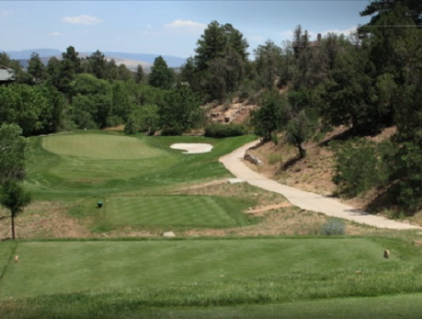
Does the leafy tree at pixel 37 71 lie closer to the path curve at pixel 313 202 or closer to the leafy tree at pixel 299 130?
the path curve at pixel 313 202

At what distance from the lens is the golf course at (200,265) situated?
729 centimetres

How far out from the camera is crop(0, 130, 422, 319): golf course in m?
7.29

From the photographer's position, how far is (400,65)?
3269 cm

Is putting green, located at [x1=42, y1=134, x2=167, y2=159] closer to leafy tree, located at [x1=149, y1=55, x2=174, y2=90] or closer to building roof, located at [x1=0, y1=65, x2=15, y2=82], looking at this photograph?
building roof, located at [x1=0, y1=65, x2=15, y2=82]

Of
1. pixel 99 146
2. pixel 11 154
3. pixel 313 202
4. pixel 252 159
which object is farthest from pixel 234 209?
pixel 99 146

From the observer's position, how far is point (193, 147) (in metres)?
58.7

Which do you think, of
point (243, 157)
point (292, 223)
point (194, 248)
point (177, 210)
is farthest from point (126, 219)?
point (243, 157)

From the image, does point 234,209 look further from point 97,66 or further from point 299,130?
point 97,66

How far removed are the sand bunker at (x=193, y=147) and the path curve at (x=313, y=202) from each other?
625 inches

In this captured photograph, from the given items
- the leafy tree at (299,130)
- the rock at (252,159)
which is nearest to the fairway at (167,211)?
the leafy tree at (299,130)

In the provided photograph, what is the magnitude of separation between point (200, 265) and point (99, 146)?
42897 mm

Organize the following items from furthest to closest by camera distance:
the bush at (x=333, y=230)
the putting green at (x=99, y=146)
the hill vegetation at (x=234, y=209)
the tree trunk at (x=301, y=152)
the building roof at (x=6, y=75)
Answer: the building roof at (x=6, y=75) → the putting green at (x=99, y=146) → the tree trunk at (x=301, y=152) → the bush at (x=333, y=230) → the hill vegetation at (x=234, y=209)

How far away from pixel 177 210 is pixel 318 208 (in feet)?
20.8

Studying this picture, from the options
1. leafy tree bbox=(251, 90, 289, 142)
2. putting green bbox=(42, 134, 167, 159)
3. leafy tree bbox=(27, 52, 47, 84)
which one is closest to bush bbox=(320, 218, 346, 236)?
leafy tree bbox=(251, 90, 289, 142)
